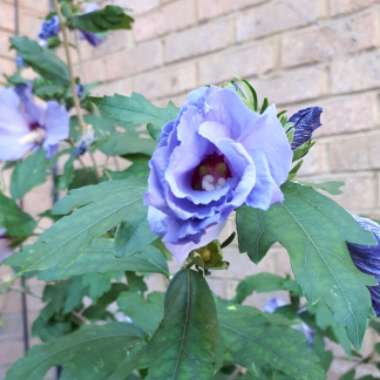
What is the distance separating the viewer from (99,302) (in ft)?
3.63

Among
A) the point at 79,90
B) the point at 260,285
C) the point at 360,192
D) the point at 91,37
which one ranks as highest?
the point at 91,37

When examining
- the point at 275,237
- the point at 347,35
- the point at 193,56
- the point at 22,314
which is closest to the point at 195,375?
the point at 275,237

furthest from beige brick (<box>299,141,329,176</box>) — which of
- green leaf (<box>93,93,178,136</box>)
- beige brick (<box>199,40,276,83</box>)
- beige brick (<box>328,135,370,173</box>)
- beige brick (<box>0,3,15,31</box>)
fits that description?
beige brick (<box>0,3,15,31</box>)

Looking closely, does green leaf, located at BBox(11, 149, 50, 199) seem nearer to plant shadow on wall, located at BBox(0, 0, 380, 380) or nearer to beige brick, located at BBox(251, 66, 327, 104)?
plant shadow on wall, located at BBox(0, 0, 380, 380)

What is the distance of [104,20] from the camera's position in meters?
0.98

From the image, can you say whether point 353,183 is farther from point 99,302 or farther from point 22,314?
point 22,314

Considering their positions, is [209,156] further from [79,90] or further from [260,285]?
[79,90]

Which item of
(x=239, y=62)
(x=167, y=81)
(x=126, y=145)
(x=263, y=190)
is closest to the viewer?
(x=263, y=190)

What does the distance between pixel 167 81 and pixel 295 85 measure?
1.40 ft

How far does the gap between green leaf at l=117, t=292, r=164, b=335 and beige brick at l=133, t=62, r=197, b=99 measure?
960 mm

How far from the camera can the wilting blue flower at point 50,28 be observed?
3.56 ft

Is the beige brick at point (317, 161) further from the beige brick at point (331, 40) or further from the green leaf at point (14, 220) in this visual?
the green leaf at point (14, 220)

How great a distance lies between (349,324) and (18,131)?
0.73m

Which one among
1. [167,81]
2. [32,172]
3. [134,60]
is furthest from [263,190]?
[134,60]
